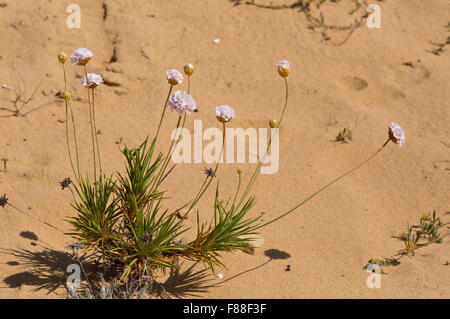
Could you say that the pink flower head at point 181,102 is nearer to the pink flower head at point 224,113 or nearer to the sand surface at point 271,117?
the pink flower head at point 224,113

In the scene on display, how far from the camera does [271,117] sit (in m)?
5.06

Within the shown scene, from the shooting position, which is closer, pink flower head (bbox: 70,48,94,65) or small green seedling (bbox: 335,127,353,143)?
pink flower head (bbox: 70,48,94,65)

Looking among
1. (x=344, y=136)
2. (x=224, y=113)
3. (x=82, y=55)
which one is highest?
(x=344, y=136)

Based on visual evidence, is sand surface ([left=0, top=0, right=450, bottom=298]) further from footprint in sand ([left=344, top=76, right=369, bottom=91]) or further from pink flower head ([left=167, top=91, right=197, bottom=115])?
pink flower head ([left=167, top=91, right=197, bottom=115])

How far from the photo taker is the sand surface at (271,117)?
3.50m

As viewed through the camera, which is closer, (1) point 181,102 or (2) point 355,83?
(1) point 181,102

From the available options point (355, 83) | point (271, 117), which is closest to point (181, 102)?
point (271, 117)

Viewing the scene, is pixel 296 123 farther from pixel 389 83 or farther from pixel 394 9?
pixel 394 9

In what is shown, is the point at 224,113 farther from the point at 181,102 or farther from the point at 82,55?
the point at 82,55

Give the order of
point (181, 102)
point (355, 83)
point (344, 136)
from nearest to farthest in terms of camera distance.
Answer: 1. point (181, 102)
2. point (344, 136)
3. point (355, 83)

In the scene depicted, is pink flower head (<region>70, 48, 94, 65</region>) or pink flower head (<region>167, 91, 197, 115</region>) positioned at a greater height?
pink flower head (<region>70, 48, 94, 65</region>)

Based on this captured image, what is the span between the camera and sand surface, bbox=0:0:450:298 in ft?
11.5

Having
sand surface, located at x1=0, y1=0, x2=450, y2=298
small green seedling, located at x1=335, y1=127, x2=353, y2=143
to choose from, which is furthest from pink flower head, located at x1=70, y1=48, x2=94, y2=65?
small green seedling, located at x1=335, y1=127, x2=353, y2=143

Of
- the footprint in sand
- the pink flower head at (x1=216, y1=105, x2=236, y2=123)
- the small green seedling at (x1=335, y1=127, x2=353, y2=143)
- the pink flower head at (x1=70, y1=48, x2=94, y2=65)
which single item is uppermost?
the footprint in sand
